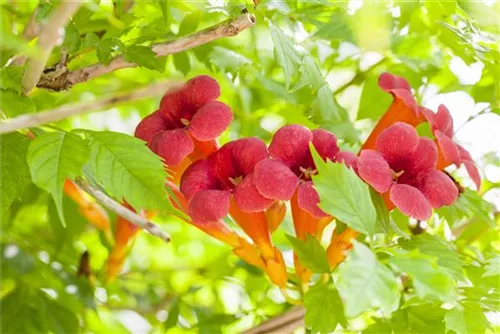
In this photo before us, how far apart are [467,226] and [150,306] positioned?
67 cm

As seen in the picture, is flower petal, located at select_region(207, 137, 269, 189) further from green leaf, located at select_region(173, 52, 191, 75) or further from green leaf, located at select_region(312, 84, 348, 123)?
green leaf, located at select_region(173, 52, 191, 75)

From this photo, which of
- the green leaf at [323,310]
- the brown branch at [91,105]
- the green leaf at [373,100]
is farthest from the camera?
the green leaf at [373,100]

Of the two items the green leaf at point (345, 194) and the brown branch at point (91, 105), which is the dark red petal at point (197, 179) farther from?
the brown branch at point (91, 105)

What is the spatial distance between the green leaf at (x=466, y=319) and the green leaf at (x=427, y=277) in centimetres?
10

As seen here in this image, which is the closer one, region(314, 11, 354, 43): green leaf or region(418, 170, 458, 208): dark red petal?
region(418, 170, 458, 208): dark red petal

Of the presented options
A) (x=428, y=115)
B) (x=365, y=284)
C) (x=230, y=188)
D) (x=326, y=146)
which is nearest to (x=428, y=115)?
(x=428, y=115)

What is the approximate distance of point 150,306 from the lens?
164 centimetres

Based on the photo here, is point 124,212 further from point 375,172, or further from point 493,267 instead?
point 493,267

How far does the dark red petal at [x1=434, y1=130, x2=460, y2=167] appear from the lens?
3.48ft

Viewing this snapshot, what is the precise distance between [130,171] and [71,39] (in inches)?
9.2

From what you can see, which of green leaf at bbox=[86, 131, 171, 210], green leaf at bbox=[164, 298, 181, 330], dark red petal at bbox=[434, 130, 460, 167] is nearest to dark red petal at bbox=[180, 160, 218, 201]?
green leaf at bbox=[86, 131, 171, 210]

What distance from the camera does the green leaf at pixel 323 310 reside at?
0.94 metres

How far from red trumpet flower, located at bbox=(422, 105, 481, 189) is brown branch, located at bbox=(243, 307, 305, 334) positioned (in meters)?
0.29

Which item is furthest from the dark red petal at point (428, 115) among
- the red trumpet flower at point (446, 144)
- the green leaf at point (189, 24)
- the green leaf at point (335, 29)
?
the green leaf at point (189, 24)
